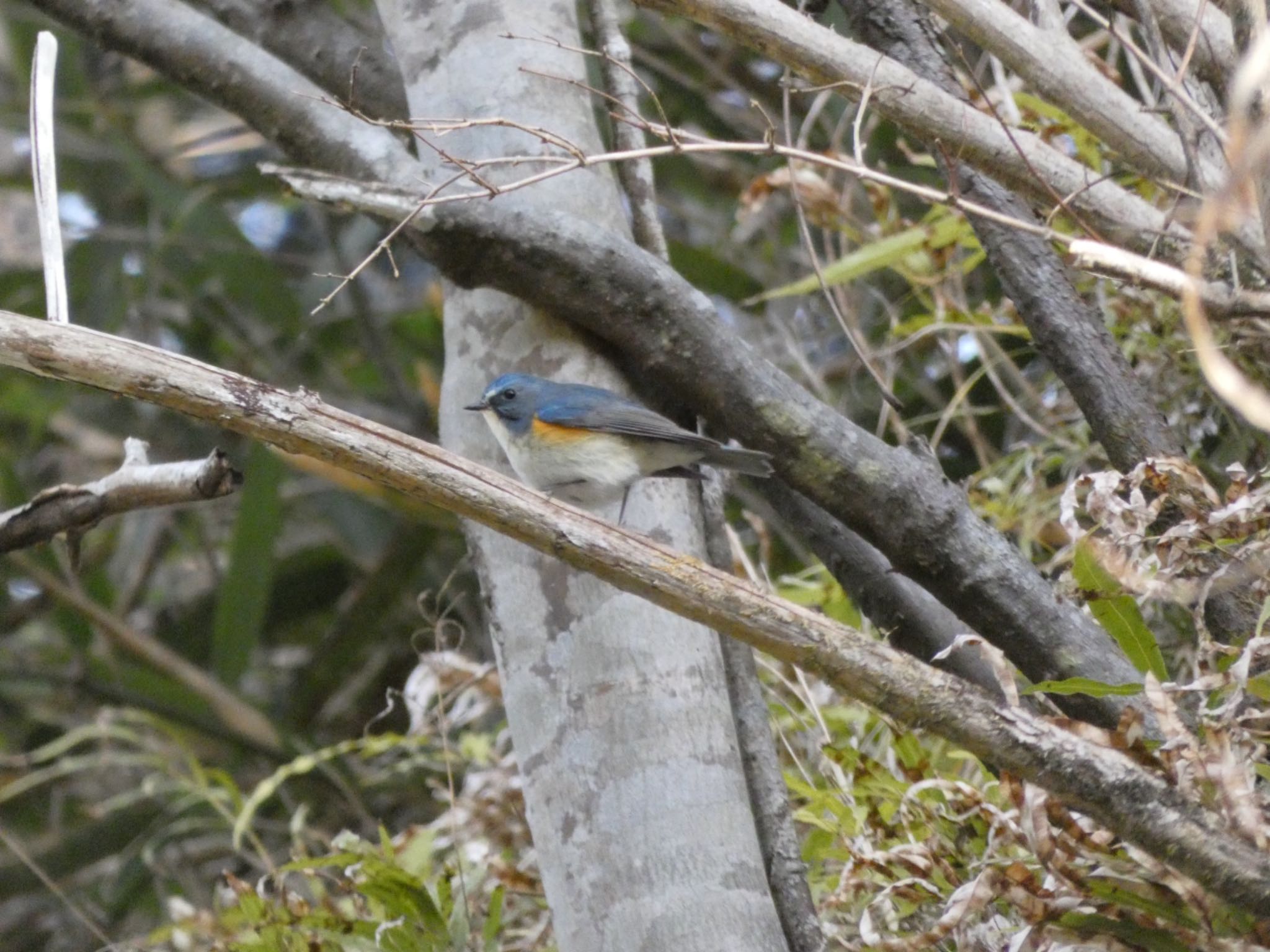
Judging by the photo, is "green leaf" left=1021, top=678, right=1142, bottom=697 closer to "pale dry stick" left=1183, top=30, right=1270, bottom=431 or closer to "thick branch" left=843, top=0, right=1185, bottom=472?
"thick branch" left=843, top=0, right=1185, bottom=472

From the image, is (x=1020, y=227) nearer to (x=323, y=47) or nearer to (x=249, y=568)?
(x=323, y=47)

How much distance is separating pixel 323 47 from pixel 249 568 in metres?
2.51

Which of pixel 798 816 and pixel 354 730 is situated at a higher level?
pixel 354 730

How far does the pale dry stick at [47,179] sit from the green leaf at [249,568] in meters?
3.33

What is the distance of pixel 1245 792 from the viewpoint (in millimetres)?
1890

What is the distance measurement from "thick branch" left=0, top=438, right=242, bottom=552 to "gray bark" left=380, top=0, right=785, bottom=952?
0.77m

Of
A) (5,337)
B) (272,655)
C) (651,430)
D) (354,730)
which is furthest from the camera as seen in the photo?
(272,655)

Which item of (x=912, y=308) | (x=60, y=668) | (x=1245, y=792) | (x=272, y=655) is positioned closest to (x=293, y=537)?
(x=272, y=655)

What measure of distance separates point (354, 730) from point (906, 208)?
3.24 meters

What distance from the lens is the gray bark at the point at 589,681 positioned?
7.95 feet

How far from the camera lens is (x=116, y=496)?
6.98ft

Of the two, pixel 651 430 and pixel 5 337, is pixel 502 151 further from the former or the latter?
pixel 5 337

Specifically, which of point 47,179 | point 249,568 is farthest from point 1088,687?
point 249,568

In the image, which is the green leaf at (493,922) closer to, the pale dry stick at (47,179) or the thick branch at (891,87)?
A: the pale dry stick at (47,179)
